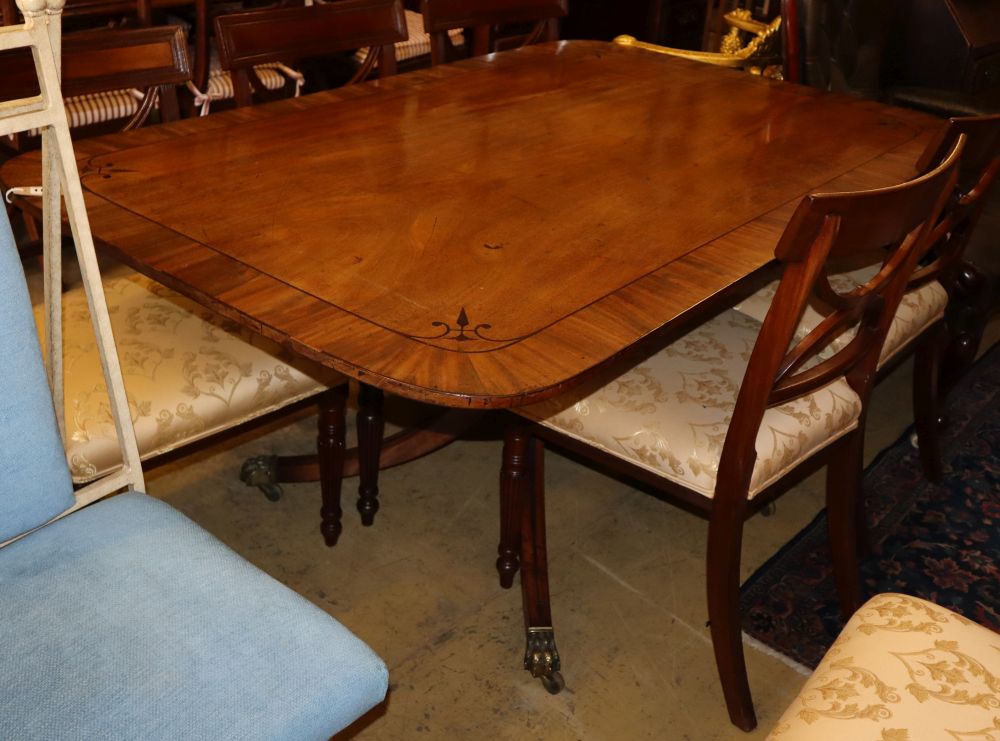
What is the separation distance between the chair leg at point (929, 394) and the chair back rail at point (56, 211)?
146 centimetres

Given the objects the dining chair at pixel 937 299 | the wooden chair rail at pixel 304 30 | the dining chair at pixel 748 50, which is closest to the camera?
the dining chair at pixel 937 299

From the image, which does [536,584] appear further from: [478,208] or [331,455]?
[478,208]

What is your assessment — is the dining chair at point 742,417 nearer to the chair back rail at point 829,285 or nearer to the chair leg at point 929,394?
the chair back rail at point 829,285

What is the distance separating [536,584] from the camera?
165 centimetres

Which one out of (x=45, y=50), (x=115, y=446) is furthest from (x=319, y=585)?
(x=45, y=50)

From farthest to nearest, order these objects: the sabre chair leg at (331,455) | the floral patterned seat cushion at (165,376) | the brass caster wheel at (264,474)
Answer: the brass caster wheel at (264,474) < the sabre chair leg at (331,455) < the floral patterned seat cushion at (165,376)

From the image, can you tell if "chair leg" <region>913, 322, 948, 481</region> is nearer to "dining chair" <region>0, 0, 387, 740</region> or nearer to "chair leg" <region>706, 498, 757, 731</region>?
"chair leg" <region>706, 498, 757, 731</region>

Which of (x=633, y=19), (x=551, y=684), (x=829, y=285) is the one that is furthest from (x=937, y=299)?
(x=633, y=19)

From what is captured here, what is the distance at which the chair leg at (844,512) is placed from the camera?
1655 millimetres

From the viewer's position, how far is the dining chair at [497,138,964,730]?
49.2 inches

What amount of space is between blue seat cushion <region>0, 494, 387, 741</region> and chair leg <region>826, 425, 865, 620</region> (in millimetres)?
924

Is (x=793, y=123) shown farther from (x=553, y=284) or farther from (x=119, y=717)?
(x=119, y=717)

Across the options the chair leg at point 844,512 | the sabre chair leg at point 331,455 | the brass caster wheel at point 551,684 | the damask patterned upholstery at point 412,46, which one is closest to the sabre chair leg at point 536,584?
the brass caster wheel at point 551,684

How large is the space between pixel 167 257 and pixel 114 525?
0.33 metres
